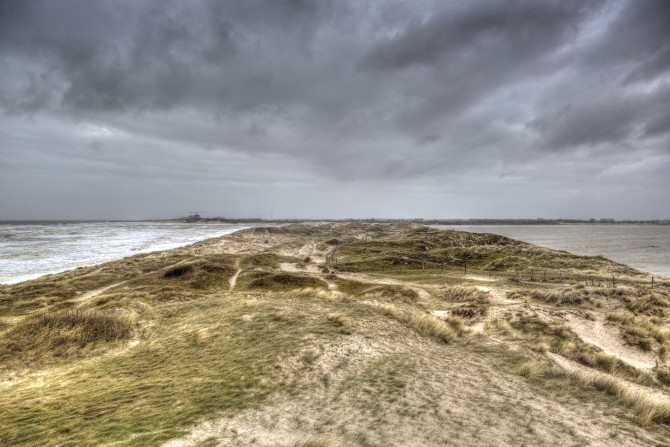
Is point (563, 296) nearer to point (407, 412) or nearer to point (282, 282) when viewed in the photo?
point (407, 412)

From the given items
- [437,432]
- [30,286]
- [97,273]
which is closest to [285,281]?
[97,273]

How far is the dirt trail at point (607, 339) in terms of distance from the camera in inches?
687

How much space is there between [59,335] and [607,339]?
28880 millimetres

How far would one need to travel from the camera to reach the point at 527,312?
2266cm

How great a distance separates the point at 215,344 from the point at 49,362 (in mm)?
6521

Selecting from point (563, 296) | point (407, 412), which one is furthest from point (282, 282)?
point (407, 412)

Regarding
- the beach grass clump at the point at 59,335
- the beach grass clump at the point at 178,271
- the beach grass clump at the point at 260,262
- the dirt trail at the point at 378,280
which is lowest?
the dirt trail at the point at 378,280

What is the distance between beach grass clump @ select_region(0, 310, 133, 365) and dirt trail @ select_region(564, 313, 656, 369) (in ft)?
81.2

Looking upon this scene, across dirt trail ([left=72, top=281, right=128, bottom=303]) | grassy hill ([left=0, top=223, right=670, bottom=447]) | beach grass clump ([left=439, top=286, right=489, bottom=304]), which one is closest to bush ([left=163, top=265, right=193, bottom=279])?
dirt trail ([left=72, top=281, right=128, bottom=303])

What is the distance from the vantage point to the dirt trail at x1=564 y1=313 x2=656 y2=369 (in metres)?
17.5

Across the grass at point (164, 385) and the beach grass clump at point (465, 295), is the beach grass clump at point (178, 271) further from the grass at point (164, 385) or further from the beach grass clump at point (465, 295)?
the beach grass clump at point (465, 295)

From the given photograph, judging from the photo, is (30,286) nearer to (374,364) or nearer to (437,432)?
(374,364)

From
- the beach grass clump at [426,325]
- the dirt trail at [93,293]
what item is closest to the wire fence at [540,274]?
the beach grass clump at [426,325]

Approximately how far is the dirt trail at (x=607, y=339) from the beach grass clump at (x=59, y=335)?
975 inches
